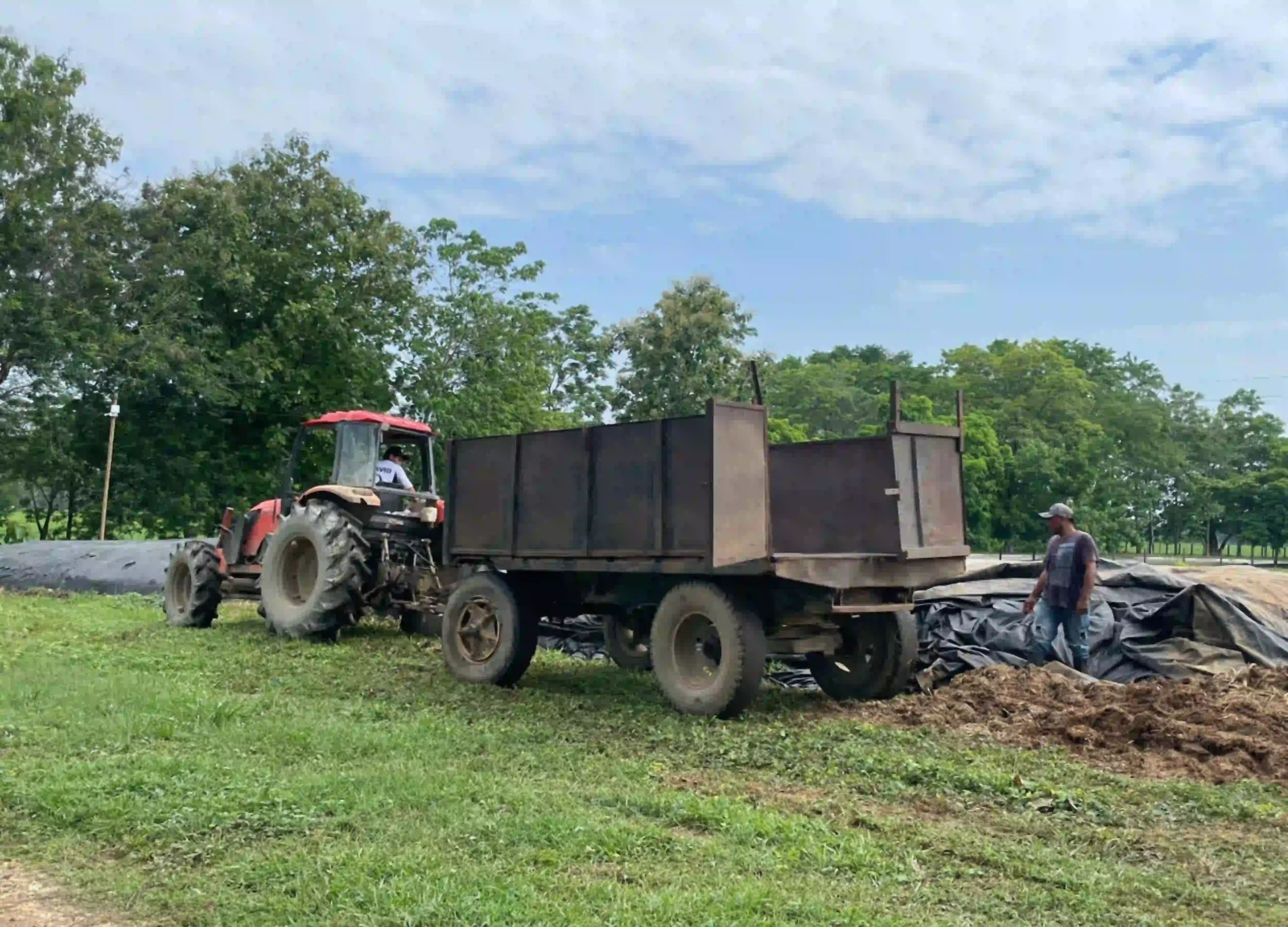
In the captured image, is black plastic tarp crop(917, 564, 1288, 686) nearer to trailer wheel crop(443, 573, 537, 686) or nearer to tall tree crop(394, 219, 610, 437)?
trailer wheel crop(443, 573, 537, 686)

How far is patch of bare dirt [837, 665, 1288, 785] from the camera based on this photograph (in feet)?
21.6

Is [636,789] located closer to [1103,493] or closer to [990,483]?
[990,483]

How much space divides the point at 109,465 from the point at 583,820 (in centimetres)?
2241

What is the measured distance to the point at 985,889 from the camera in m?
4.38

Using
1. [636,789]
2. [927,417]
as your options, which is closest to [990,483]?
[927,417]

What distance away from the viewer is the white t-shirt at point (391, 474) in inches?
511

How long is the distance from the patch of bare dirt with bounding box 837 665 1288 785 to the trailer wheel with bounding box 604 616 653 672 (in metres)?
2.69

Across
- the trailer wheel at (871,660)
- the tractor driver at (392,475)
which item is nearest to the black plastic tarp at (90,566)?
the tractor driver at (392,475)

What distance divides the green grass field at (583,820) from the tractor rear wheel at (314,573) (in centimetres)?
335

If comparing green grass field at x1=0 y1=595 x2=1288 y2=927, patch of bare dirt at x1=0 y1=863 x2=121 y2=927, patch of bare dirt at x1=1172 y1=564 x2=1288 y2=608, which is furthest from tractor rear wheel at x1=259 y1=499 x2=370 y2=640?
patch of bare dirt at x1=1172 y1=564 x2=1288 y2=608

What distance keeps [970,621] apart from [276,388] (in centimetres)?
2181

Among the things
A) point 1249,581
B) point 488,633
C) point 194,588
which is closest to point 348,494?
point 194,588

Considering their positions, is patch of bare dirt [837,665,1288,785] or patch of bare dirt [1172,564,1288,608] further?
patch of bare dirt [1172,564,1288,608]

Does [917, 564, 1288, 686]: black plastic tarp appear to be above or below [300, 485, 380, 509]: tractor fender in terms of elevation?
below
